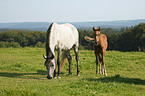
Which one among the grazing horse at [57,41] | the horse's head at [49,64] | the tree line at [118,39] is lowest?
the tree line at [118,39]

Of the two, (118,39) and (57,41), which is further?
(118,39)

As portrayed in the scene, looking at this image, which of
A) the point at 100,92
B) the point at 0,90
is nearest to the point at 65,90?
the point at 100,92

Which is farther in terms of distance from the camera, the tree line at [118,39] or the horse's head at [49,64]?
the tree line at [118,39]

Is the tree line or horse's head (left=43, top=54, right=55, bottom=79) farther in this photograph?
the tree line

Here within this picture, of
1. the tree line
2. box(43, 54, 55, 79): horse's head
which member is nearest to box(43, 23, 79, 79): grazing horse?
box(43, 54, 55, 79): horse's head

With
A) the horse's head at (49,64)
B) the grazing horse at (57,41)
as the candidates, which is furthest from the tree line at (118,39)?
the horse's head at (49,64)

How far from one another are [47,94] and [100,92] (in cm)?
242

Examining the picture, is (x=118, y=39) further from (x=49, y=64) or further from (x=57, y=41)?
(x=49, y=64)

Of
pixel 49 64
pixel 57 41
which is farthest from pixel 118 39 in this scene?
pixel 49 64

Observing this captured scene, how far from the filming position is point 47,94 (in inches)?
331

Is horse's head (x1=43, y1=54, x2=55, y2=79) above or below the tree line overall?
above

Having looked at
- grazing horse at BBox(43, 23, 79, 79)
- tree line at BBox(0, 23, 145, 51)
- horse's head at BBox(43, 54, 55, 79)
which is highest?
grazing horse at BBox(43, 23, 79, 79)

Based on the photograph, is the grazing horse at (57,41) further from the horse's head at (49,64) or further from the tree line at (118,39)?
the tree line at (118,39)

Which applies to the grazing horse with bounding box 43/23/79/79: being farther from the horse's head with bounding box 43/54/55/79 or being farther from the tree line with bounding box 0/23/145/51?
the tree line with bounding box 0/23/145/51
